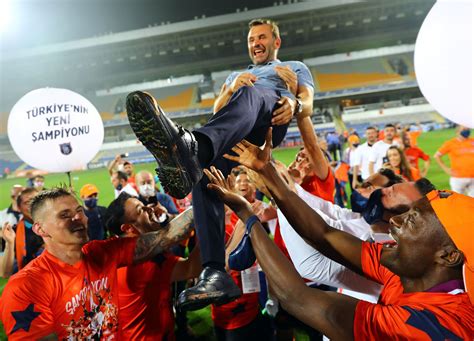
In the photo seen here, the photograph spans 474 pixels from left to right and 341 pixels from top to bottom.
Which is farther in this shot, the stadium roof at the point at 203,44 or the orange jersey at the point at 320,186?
the stadium roof at the point at 203,44

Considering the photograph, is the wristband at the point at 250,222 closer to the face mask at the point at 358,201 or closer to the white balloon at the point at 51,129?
the face mask at the point at 358,201

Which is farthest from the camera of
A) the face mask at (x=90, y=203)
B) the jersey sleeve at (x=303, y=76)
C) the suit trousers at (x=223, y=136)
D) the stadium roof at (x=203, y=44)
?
the stadium roof at (x=203, y=44)

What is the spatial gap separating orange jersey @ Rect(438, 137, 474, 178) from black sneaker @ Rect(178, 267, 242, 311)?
193 inches

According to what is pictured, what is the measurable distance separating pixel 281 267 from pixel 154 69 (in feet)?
83.9

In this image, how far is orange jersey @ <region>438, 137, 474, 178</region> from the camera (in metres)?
5.19

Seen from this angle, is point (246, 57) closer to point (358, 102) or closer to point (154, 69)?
point (154, 69)

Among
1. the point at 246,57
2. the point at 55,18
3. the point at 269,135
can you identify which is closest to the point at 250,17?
the point at 246,57

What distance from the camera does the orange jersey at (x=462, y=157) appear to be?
519 cm

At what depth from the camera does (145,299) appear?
2152mm

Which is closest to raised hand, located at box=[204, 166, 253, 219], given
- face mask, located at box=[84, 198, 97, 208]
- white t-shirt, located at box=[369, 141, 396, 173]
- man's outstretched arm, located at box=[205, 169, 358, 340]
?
man's outstretched arm, located at box=[205, 169, 358, 340]

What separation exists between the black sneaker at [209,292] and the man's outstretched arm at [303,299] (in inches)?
9.6

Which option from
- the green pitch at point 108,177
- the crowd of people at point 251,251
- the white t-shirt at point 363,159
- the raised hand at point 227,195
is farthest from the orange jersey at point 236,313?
the green pitch at point 108,177

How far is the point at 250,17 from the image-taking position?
65.6 ft

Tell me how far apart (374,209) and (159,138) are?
141cm
